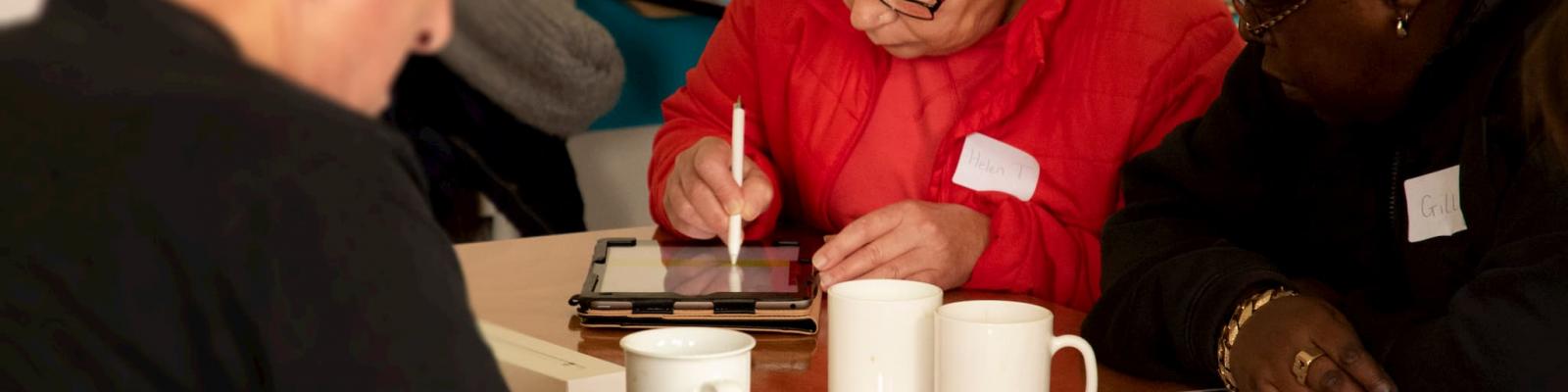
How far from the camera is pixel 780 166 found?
78.7 inches

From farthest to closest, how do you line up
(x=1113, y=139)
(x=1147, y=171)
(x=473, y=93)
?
1. (x=473, y=93)
2. (x=1113, y=139)
3. (x=1147, y=171)

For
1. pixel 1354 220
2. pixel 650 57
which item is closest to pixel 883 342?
pixel 1354 220

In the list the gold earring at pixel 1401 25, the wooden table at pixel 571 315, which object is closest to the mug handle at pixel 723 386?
the wooden table at pixel 571 315

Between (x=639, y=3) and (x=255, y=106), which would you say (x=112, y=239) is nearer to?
(x=255, y=106)

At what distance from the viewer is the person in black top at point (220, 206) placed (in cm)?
40

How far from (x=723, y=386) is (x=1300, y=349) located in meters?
0.51

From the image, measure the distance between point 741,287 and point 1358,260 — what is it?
60 centimetres

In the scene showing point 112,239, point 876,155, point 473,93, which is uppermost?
point 112,239

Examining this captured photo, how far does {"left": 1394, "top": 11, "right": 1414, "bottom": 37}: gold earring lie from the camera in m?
1.17

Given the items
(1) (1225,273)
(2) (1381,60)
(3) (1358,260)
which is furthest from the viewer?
(3) (1358,260)

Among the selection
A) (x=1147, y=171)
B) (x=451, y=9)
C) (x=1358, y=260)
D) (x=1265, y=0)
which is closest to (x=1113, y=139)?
(x=1147, y=171)

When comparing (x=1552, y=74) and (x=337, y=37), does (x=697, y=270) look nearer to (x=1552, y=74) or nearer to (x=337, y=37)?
(x=1552, y=74)

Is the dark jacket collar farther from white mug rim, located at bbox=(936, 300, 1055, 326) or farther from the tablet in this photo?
the tablet

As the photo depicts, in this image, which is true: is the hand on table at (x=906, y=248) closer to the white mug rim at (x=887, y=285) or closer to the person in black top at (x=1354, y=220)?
the person in black top at (x=1354, y=220)
